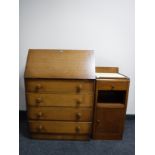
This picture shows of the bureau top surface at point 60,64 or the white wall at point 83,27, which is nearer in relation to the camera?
the bureau top surface at point 60,64

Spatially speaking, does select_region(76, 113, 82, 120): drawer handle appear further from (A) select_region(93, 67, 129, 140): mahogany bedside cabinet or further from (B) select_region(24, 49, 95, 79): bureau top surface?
(B) select_region(24, 49, 95, 79): bureau top surface

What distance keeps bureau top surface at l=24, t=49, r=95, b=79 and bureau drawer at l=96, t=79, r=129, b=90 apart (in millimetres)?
128

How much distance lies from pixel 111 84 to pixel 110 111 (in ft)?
1.08

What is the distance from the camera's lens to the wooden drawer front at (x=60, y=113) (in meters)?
1.87

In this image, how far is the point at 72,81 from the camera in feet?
5.86

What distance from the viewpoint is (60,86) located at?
5.93 feet

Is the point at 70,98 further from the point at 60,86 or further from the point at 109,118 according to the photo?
the point at 109,118

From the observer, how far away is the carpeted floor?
1.75m

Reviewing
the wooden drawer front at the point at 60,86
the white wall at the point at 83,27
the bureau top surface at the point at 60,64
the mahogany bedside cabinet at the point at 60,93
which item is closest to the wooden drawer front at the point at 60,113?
the mahogany bedside cabinet at the point at 60,93

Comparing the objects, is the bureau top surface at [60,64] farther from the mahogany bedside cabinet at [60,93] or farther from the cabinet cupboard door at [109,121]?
the cabinet cupboard door at [109,121]

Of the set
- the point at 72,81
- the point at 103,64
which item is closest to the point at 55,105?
the point at 72,81

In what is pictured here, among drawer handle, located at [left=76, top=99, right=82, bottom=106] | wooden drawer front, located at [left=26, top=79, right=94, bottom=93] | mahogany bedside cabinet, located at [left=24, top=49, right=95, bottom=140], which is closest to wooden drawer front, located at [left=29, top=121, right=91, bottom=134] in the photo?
mahogany bedside cabinet, located at [left=24, top=49, right=95, bottom=140]

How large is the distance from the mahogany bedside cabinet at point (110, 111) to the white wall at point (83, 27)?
0.52 metres
